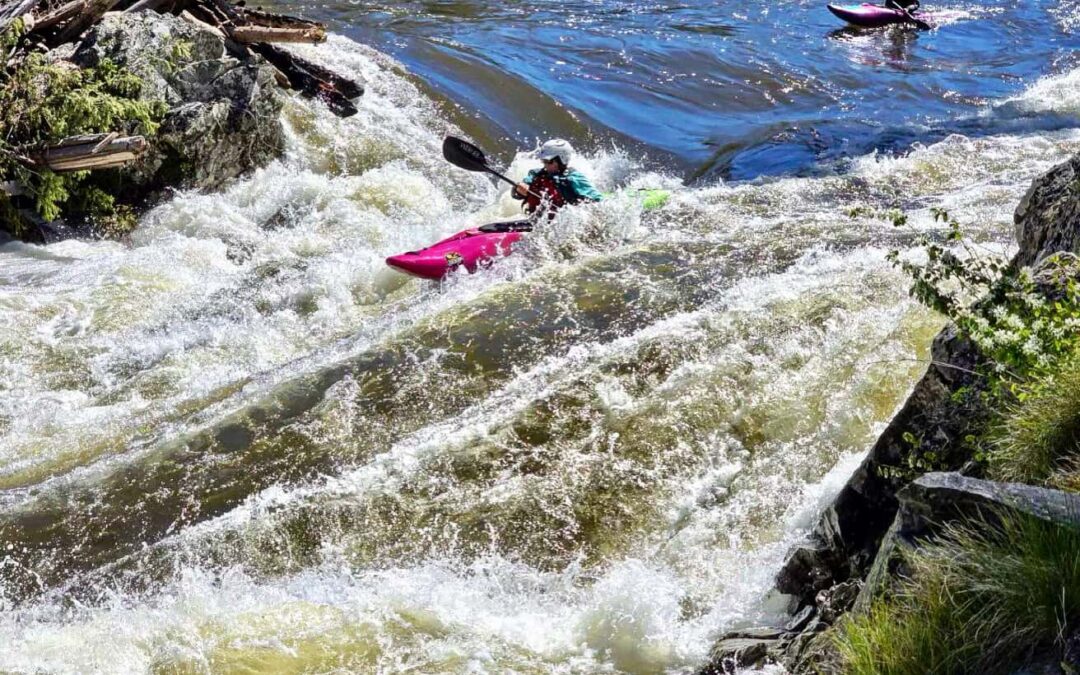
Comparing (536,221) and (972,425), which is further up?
(972,425)

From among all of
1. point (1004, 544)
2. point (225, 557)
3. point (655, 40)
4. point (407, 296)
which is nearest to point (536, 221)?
point (407, 296)

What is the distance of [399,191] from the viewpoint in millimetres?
9703

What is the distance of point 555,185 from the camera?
8.80m

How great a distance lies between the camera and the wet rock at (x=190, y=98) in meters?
8.95

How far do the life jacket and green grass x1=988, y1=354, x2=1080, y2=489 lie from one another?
5.85 metres

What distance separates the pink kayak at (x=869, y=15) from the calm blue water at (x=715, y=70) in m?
0.22

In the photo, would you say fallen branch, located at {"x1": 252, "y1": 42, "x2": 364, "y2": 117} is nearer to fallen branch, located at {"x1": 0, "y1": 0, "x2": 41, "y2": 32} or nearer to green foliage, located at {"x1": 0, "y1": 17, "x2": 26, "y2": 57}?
fallen branch, located at {"x1": 0, "y1": 0, "x2": 41, "y2": 32}

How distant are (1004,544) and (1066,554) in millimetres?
174

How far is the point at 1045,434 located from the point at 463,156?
706 cm

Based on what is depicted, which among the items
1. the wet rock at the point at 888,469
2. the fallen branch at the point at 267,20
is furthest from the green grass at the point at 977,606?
the fallen branch at the point at 267,20

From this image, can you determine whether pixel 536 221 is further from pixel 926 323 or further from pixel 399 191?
pixel 926 323

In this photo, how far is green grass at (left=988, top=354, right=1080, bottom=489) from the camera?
2.99 metres

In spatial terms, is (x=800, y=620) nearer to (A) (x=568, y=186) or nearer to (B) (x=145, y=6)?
(A) (x=568, y=186)

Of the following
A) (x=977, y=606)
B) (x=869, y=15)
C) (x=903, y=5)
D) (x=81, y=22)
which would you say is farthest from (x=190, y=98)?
(x=903, y=5)
